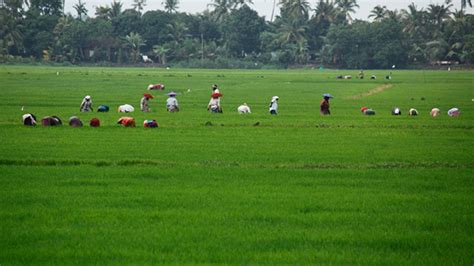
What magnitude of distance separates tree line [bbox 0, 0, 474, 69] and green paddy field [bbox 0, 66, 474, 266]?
9758 centimetres

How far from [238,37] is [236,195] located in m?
120

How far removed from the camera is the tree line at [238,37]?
120438mm

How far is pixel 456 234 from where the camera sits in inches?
407

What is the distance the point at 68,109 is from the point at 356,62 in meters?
95.0

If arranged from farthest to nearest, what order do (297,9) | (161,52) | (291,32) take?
(297,9)
(291,32)
(161,52)

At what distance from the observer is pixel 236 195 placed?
12812 millimetres

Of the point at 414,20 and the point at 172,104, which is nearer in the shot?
the point at 172,104

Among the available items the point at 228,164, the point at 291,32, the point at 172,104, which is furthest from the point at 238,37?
the point at 228,164

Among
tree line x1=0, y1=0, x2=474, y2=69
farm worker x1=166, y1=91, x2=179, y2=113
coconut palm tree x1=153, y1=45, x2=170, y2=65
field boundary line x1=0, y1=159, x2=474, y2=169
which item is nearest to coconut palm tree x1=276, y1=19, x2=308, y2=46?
tree line x1=0, y1=0, x2=474, y2=69

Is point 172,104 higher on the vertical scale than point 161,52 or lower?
higher

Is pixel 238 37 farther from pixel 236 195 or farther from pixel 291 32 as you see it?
pixel 236 195

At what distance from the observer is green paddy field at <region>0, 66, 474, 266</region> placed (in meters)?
9.43

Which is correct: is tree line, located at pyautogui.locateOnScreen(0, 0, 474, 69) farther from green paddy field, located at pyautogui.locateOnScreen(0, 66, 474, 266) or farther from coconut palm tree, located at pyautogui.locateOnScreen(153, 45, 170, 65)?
green paddy field, located at pyautogui.locateOnScreen(0, 66, 474, 266)

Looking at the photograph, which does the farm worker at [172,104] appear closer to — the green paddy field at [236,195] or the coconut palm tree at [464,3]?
the green paddy field at [236,195]
